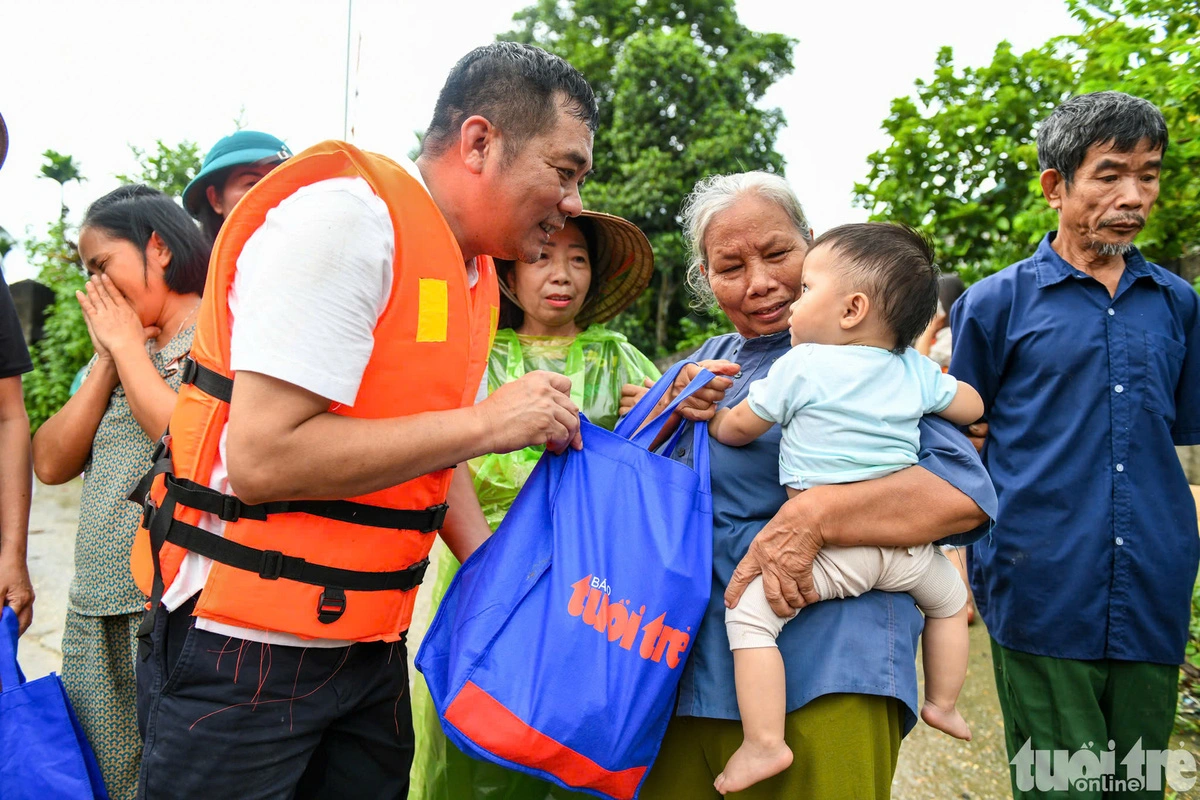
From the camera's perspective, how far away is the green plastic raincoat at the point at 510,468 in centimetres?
231

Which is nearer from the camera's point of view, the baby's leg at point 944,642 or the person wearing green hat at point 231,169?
the baby's leg at point 944,642

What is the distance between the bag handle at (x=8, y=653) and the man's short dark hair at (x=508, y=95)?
1.60 metres

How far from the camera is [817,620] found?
1.58 metres

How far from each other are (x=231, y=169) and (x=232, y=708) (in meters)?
2.08

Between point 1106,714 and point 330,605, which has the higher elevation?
point 330,605

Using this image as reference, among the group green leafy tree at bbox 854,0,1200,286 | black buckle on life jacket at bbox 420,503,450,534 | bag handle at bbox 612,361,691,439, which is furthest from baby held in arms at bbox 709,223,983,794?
green leafy tree at bbox 854,0,1200,286

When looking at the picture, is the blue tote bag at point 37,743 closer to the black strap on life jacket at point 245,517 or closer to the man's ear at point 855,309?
the black strap on life jacket at point 245,517

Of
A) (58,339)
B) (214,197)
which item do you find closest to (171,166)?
(58,339)

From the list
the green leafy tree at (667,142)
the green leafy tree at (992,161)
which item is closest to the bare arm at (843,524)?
the green leafy tree at (992,161)

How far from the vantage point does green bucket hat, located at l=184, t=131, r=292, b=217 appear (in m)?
2.85

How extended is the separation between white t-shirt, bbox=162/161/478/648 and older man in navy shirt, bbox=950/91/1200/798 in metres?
1.86

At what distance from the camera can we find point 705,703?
159cm

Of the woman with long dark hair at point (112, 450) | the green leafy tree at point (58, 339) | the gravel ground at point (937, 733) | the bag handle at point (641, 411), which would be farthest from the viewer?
the green leafy tree at point (58, 339)

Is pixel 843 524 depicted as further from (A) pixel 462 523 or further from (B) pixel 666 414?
(A) pixel 462 523
